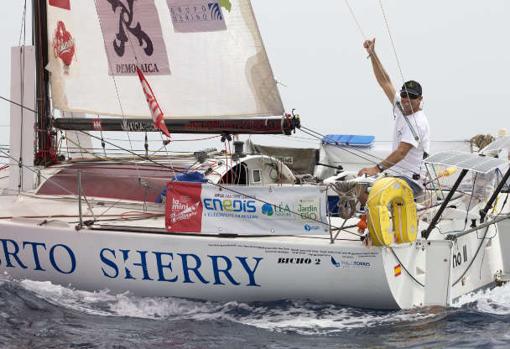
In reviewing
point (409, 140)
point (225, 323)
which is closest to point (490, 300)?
point (409, 140)

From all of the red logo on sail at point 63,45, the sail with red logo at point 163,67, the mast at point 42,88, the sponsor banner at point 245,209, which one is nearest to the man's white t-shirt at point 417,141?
the sail with red logo at point 163,67

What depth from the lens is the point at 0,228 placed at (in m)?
8.21

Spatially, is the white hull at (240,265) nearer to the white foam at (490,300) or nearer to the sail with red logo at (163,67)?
the white foam at (490,300)

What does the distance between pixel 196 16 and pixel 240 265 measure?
2.59 metres

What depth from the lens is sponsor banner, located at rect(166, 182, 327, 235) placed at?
24.1 feet

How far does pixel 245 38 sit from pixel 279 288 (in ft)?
7.89

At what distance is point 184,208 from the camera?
301 inches

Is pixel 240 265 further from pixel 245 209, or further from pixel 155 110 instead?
pixel 155 110

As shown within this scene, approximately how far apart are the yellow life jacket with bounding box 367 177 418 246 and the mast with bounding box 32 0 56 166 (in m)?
3.89

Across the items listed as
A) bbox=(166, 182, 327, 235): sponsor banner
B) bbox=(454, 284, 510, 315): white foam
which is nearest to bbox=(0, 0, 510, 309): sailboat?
bbox=(166, 182, 327, 235): sponsor banner

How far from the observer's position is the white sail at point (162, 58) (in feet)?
28.3

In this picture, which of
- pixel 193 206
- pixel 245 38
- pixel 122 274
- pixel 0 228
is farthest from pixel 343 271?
pixel 0 228

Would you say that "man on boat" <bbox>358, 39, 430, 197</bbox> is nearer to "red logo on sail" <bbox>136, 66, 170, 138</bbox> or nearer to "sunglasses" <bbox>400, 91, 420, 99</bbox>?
"sunglasses" <bbox>400, 91, 420, 99</bbox>

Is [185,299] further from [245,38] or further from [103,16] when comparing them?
[103,16]
